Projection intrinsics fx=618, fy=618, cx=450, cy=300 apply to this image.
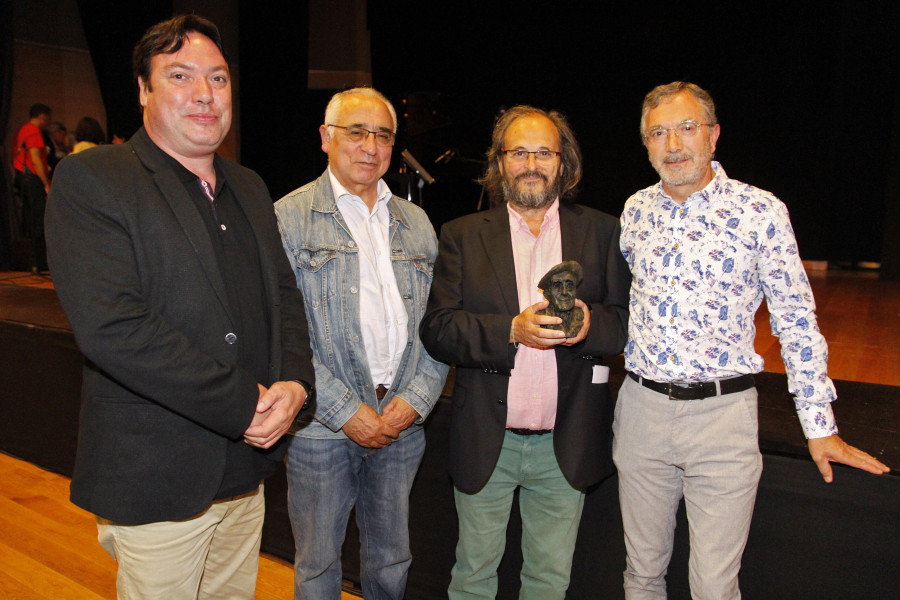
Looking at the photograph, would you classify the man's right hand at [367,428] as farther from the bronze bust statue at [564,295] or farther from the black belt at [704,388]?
the black belt at [704,388]

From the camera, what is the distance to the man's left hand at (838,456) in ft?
5.33

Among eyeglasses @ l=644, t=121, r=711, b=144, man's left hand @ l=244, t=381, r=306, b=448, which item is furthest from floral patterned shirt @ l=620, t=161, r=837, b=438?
man's left hand @ l=244, t=381, r=306, b=448

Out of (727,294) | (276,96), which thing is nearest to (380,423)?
(727,294)

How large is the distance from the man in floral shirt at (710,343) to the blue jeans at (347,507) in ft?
2.55

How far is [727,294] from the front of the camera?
1.70 metres

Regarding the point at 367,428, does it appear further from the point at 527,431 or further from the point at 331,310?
the point at 527,431

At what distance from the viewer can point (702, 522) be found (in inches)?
67.9

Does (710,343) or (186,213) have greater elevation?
(186,213)

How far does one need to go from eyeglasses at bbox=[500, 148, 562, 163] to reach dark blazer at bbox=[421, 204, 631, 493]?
0.58 feet

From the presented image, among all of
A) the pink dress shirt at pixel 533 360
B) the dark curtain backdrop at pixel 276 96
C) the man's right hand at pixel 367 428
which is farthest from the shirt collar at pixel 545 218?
the dark curtain backdrop at pixel 276 96

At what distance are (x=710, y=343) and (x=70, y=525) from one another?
10.4 feet

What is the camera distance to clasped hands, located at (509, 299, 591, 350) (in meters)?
1.72

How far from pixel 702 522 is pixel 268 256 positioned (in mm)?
1395

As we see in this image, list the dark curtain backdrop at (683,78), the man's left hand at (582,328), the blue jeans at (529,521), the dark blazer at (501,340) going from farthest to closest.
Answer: the dark curtain backdrop at (683,78) → the blue jeans at (529,521) → the dark blazer at (501,340) → the man's left hand at (582,328)
